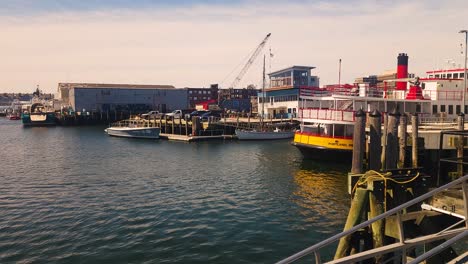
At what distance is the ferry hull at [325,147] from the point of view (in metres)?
32.6

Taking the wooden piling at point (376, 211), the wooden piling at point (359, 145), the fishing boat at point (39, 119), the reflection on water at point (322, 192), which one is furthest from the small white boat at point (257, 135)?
the fishing boat at point (39, 119)

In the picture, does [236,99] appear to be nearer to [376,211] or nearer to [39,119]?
[39,119]

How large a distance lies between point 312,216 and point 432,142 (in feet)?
40.4

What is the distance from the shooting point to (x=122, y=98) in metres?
116

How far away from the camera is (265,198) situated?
918 inches

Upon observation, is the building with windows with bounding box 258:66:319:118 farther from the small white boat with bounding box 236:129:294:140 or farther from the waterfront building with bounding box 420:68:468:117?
the waterfront building with bounding box 420:68:468:117

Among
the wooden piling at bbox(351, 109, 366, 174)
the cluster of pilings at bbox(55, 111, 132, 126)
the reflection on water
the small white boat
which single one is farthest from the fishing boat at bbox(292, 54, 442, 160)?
the cluster of pilings at bbox(55, 111, 132, 126)

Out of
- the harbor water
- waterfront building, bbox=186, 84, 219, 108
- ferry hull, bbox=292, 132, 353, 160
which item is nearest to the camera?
the harbor water

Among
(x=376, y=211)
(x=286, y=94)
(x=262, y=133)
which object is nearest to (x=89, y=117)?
(x=286, y=94)

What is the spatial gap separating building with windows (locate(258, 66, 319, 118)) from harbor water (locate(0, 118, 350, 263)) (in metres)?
40.9

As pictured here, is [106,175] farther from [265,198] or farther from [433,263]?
[433,263]

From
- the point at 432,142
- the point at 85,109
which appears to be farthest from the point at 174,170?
the point at 85,109

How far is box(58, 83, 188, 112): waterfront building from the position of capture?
11044 centimetres

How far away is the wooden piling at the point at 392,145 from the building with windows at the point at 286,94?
172 ft
